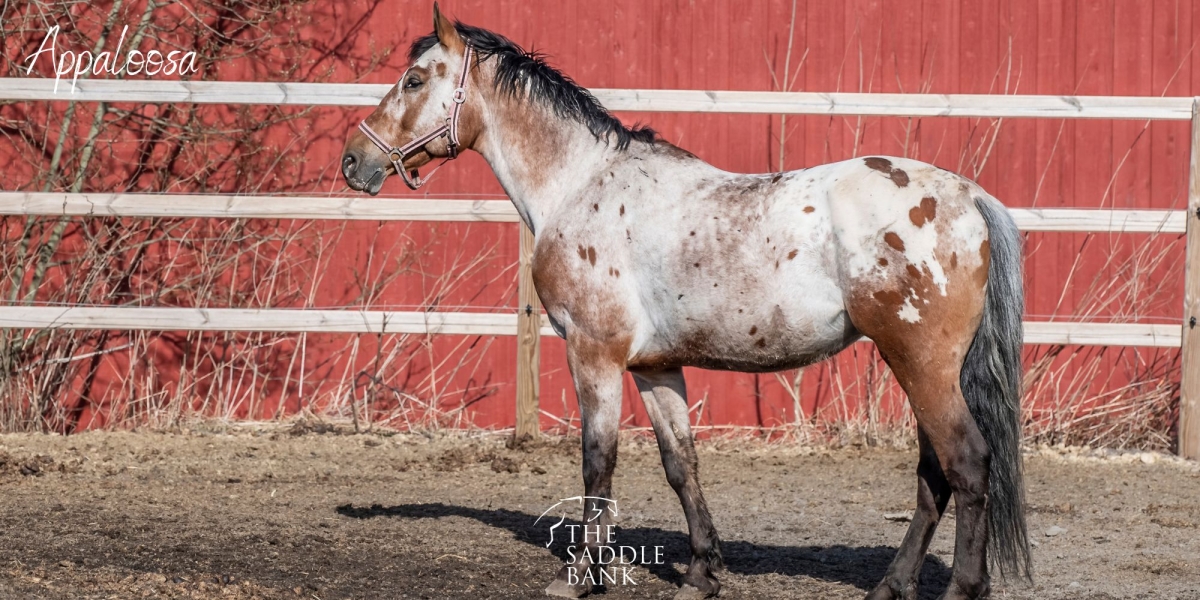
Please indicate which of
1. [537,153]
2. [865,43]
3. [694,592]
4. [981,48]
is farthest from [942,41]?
[694,592]

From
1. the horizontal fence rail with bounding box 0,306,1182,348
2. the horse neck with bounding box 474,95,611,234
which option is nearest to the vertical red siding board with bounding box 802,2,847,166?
the horizontal fence rail with bounding box 0,306,1182,348

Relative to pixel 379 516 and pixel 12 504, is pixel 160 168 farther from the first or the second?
pixel 379 516

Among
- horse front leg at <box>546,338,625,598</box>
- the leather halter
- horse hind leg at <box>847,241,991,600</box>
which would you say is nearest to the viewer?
horse hind leg at <box>847,241,991,600</box>

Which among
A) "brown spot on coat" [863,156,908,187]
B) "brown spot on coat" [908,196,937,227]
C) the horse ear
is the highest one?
the horse ear

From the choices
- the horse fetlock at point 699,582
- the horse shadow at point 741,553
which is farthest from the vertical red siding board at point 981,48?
the horse fetlock at point 699,582

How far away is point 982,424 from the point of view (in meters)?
3.86

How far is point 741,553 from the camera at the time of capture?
4.88 m

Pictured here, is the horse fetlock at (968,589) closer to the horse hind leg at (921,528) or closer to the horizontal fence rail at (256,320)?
the horse hind leg at (921,528)

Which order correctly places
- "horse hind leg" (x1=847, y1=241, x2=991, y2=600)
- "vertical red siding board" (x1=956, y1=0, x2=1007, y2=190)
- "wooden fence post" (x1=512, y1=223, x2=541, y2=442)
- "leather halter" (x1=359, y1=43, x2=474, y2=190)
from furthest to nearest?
"vertical red siding board" (x1=956, y1=0, x2=1007, y2=190)
"wooden fence post" (x1=512, y1=223, x2=541, y2=442)
"leather halter" (x1=359, y1=43, x2=474, y2=190)
"horse hind leg" (x1=847, y1=241, x2=991, y2=600)

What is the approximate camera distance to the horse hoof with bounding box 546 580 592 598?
413 cm

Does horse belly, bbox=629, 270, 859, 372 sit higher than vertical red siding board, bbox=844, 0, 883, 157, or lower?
lower

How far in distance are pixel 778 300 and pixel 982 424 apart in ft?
2.45

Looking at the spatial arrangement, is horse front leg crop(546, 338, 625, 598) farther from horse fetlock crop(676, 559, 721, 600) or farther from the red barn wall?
the red barn wall

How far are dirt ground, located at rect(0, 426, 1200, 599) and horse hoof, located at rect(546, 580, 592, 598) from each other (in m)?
0.09
